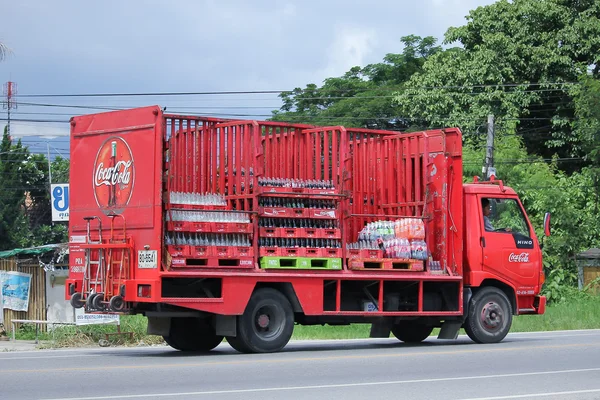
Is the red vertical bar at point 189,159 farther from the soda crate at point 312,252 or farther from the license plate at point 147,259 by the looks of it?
the soda crate at point 312,252

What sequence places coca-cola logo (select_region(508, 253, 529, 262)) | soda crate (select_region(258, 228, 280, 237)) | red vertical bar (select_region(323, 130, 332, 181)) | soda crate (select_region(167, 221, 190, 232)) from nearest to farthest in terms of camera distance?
1. soda crate (select_region(167, 221, 190, 232))
2. soda crate (select_region(258, 228, 280, 237))
3. red vertical bar (select_region(323, 130, 332, 181))
4. coca-cola logo (select_region(508, 253, 529, 262))

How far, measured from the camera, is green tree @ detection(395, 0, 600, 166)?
4172cm

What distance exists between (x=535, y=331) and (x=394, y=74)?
3500 cm

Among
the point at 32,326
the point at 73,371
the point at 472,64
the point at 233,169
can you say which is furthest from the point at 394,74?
the point at 73,371

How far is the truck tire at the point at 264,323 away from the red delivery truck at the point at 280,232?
21mm

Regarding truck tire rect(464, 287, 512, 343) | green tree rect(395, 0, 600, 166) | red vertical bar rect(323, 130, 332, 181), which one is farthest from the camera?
green tree rect(395, 0, 600, 166)

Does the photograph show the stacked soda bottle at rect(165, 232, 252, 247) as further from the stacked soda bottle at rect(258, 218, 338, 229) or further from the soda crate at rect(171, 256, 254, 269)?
the stacked soda bottle at rect(258, 218, 338, 229)

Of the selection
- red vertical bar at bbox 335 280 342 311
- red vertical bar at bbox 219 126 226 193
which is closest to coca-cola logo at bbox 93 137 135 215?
red vertical bar at bbox 219 126 226 193

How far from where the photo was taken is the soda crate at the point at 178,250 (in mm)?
13953

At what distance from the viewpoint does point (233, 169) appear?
50.2 ft

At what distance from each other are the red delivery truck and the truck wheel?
0.15 m

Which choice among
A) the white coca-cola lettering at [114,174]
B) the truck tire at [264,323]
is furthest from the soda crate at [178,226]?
the truck tire at [264,323]

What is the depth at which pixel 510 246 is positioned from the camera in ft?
57.7

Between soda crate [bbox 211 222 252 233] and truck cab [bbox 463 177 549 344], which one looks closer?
soda crate [bbox 211 222 252 233]
